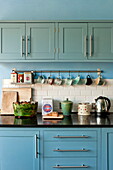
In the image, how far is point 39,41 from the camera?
10.9 ft

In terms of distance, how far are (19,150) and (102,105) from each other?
1268 millimetres

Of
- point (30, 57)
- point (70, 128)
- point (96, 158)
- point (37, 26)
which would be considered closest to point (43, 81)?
point (30, 57)

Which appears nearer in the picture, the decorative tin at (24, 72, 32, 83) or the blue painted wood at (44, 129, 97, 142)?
the blue painted wood at (44, 129, 97, 142)

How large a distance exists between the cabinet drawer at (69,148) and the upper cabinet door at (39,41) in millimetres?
1132

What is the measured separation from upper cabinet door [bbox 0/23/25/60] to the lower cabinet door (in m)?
1.04

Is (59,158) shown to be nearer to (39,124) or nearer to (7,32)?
(39,124)

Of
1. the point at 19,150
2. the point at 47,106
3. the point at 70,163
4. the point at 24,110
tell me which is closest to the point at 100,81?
the point at 47,106

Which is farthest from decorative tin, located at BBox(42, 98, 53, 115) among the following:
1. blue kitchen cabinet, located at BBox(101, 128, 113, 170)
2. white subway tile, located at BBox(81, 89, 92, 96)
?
blue kitchen cabinet, located at BBox(101, 128, 113, 170)

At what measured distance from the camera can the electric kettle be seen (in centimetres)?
343

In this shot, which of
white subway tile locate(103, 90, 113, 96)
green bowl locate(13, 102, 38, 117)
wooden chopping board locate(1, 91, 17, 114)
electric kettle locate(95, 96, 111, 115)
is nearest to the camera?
green bowl locate(13, 102, 38, 117)

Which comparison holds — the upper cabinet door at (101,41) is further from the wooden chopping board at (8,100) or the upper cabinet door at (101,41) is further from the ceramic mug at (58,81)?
the wooden chopping board at (8,100)

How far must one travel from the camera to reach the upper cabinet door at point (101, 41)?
10.9 ft

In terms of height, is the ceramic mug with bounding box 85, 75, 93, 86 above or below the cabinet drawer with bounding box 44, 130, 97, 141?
above

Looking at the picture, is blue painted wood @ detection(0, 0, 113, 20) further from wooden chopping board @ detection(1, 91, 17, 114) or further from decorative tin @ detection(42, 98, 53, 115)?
decorative tin @ detection(42, 98, 53, 115)
